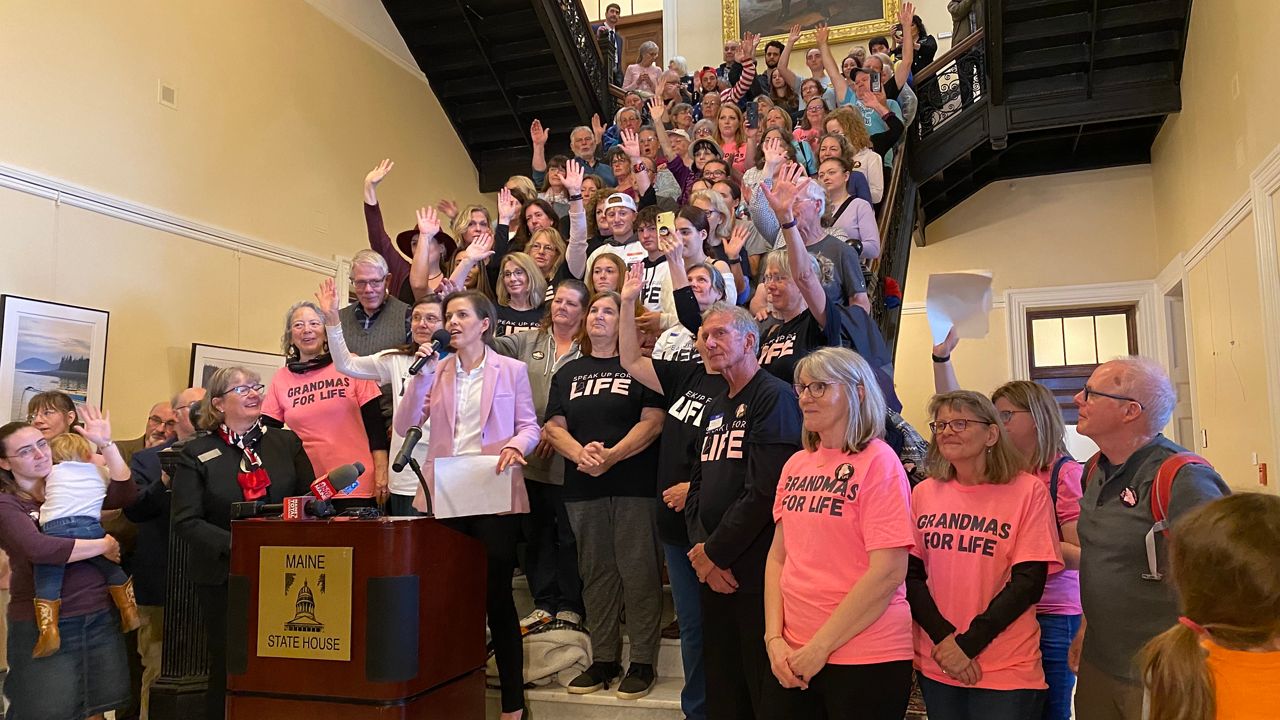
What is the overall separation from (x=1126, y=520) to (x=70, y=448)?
396 cm

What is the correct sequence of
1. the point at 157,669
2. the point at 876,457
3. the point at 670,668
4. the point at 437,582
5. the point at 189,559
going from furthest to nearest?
the point at 157,669, the point at 670,668, the point at 189,559, the point at 437,582, the point at 876,457

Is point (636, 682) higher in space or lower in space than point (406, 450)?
lower

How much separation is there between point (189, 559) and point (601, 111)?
7.28 metres

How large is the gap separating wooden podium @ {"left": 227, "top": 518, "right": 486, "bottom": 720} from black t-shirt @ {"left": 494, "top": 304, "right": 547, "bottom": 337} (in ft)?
5.41

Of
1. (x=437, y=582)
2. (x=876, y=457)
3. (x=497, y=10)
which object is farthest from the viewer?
(x=497, y=10)

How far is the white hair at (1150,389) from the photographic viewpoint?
247 cm

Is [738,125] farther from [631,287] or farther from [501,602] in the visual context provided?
[501,602]

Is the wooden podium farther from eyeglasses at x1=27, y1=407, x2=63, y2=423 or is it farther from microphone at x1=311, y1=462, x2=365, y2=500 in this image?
eyeglasses at x1=27, y1=407, x2=63, y2=423

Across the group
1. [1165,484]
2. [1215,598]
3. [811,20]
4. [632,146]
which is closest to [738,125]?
[632,146]

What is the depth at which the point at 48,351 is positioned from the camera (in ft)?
18.2

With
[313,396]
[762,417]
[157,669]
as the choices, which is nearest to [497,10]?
[313,396]

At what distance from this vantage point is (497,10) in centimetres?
918

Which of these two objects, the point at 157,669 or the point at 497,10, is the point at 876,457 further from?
the point at 497,10

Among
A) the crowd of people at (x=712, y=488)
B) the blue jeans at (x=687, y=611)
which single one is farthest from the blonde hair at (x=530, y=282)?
the blue jeans at (x=687, y=611)
